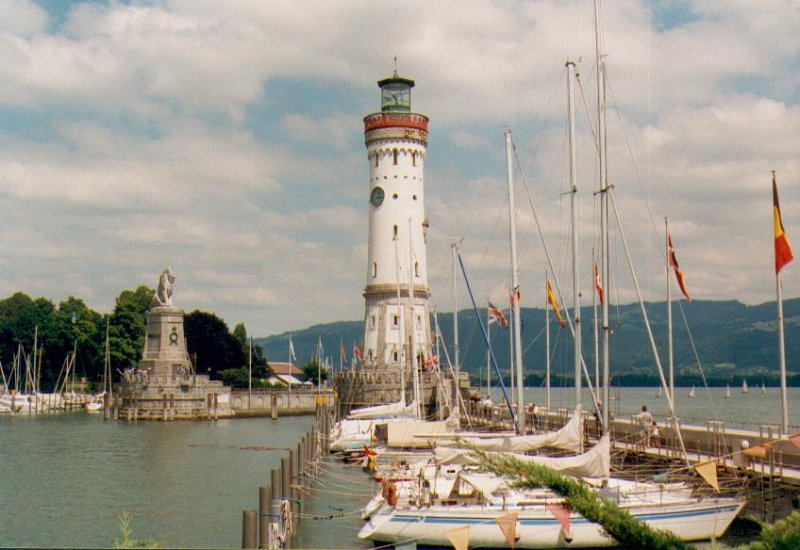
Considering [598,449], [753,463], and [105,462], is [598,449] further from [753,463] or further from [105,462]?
[105,462]

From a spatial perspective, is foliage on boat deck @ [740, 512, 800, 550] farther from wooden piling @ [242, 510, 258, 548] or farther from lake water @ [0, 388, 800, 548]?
lake water @ [0, 388, 800, 548]

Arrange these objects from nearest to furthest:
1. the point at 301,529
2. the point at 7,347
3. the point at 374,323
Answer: the point at 301,529 < the point at 374,323 < the point at 7,347

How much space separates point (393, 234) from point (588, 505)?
66844 millimetres

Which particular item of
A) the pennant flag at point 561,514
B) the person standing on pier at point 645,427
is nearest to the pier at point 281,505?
the pennant flag at point 561,514

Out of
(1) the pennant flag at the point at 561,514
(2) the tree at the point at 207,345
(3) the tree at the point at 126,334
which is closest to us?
(1) the pennant flag at the point at 561,514

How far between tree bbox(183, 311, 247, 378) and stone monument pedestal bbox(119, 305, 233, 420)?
28.9 m

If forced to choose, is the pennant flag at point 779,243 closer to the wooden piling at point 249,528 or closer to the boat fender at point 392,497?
the boat fender at point 392,497

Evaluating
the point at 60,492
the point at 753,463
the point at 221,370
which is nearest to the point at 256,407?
the point at 221,370

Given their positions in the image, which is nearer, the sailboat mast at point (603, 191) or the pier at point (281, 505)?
the pier at point (281, 505)

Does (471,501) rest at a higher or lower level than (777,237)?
lower

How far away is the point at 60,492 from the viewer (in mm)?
41875

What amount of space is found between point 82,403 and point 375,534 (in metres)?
100

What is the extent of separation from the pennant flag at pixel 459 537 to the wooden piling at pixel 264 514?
16.8 feet

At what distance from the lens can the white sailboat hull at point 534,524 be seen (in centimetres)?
2564
